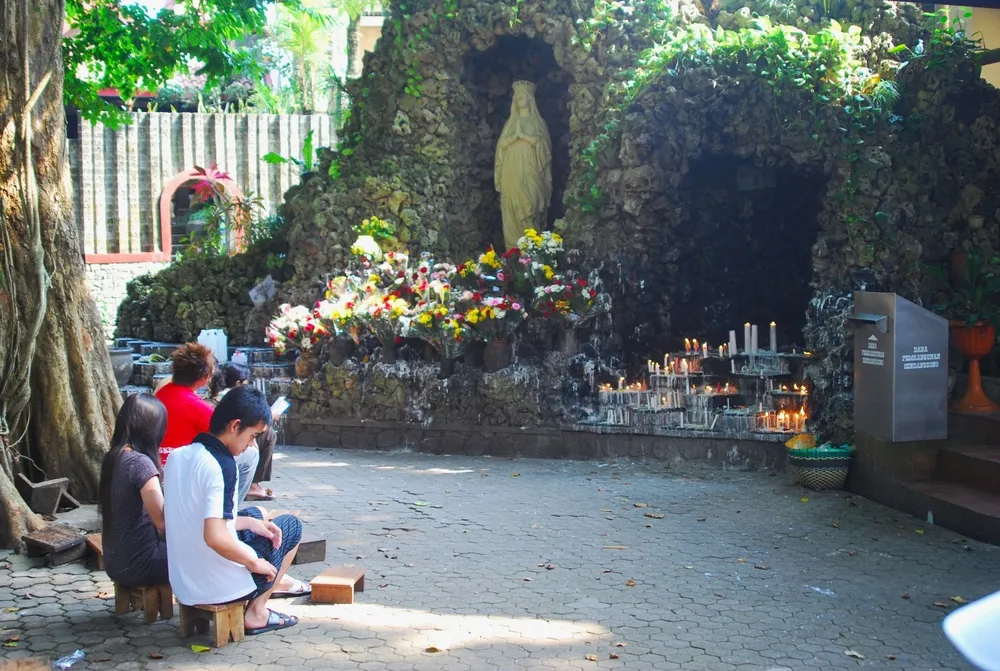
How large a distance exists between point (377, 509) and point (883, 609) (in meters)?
4.05

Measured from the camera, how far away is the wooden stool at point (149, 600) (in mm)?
5512

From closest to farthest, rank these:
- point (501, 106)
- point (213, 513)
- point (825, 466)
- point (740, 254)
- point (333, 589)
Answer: point (213, 513), point (333, 589), point (825, 466), point (740, 254), point (501, 106)

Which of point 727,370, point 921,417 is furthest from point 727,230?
point 921,417

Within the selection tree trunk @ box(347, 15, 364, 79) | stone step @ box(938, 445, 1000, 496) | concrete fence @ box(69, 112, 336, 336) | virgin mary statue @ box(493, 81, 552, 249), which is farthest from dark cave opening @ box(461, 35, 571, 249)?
tree trunk @ box(347, 15, 364, 79)

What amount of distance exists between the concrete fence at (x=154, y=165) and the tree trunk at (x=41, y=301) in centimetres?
1327

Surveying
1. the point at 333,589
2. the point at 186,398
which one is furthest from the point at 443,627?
the point at 186,398

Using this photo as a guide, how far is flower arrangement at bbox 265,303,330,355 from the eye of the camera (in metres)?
11.7

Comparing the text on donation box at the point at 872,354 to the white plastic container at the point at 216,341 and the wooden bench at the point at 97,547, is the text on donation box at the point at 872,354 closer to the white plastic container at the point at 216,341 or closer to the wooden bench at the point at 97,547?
the wooden bench at the point at 97,547

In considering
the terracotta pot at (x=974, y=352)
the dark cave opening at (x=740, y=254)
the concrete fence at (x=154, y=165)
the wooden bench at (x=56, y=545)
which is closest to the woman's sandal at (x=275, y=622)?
the wooden bench at (x=56, y=545)

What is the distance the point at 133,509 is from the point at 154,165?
17750 mm

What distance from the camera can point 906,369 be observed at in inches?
326

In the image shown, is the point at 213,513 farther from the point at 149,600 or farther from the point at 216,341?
the point at 216,341

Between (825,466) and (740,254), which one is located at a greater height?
(740,254)

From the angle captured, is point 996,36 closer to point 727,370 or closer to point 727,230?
point 727,230
